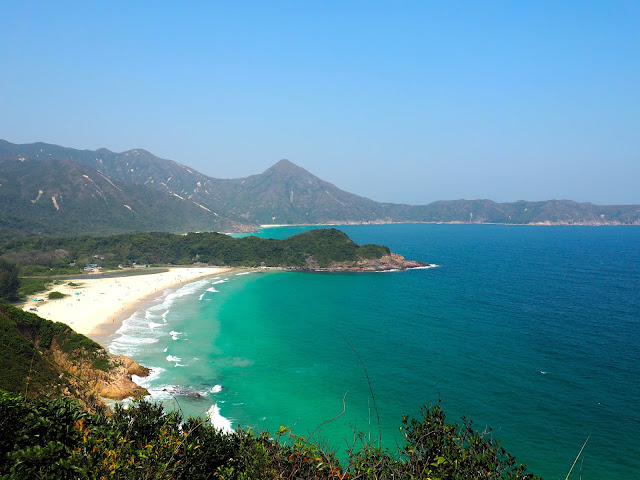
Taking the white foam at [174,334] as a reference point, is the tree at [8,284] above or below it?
above

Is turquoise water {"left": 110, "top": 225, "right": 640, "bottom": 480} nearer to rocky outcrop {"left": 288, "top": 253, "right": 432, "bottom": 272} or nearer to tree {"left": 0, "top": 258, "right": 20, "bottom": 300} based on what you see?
tree {"left": 0, "top": 258, "right": 20, "bottom": 300}

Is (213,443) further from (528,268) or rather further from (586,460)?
(528,268)

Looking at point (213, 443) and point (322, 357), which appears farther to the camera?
point (322, 357)

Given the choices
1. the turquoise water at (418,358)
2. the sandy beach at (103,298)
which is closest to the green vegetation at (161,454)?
the turquoise water at (418,358)

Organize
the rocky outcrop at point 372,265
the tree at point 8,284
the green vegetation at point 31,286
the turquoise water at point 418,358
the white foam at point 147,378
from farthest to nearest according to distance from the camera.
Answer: the rocky outcrop at point 372,265, the green vegetation at point 31,286, the tree at point 8,284, the white foam at point 147,378, the turquoise water at point 418,358

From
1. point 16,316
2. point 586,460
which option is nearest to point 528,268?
point 586,460

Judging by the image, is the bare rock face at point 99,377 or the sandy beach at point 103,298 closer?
the bare rock face at point 99,377

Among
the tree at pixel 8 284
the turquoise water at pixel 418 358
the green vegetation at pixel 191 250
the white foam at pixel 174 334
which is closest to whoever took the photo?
the turquoise water at pixel 418 358

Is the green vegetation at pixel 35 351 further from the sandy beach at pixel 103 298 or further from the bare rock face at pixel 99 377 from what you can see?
the sandy beach at pixel 103 298
